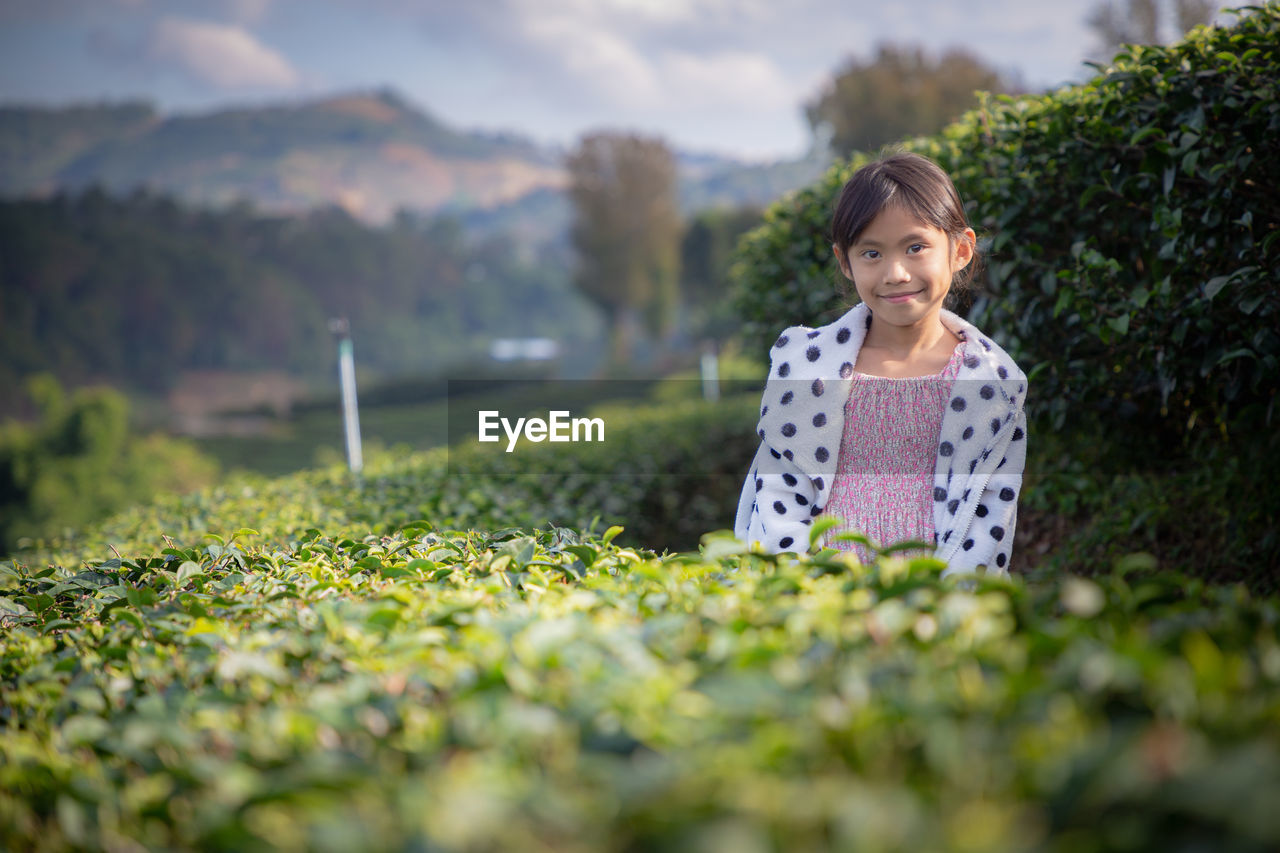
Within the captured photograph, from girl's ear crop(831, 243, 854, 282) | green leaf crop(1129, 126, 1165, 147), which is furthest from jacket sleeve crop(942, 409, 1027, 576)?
green leaf crop(1129, 126, 1165, 147)

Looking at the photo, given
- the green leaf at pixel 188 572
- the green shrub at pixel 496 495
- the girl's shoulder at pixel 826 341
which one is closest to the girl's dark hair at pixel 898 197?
the girl's shoulder at pixel 826 341

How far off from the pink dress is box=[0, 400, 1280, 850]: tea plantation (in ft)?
2.62

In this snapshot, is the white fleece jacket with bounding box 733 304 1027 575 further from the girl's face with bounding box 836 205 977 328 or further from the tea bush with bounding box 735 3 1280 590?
the tea bush with bounding box 735 3 1280 590

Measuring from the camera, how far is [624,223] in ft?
139

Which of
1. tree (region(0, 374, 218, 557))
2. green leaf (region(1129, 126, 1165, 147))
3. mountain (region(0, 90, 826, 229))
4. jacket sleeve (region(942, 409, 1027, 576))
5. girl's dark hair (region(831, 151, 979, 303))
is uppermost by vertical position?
mountain (region(0, 90, 826, 229))

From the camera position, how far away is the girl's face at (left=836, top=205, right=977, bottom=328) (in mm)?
2268

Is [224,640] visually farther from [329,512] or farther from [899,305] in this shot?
[329,512]

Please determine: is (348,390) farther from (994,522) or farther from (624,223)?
(624,223)

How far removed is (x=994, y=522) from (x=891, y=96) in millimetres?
32071

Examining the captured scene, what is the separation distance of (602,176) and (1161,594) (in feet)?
144

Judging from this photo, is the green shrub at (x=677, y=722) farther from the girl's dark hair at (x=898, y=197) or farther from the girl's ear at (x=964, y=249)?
the girl's ear at (x=964, y=249)

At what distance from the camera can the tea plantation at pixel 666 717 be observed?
28.2 inches

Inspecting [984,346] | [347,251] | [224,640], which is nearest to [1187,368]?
[984,346]

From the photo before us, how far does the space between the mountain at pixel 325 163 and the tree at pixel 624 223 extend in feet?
83.1
